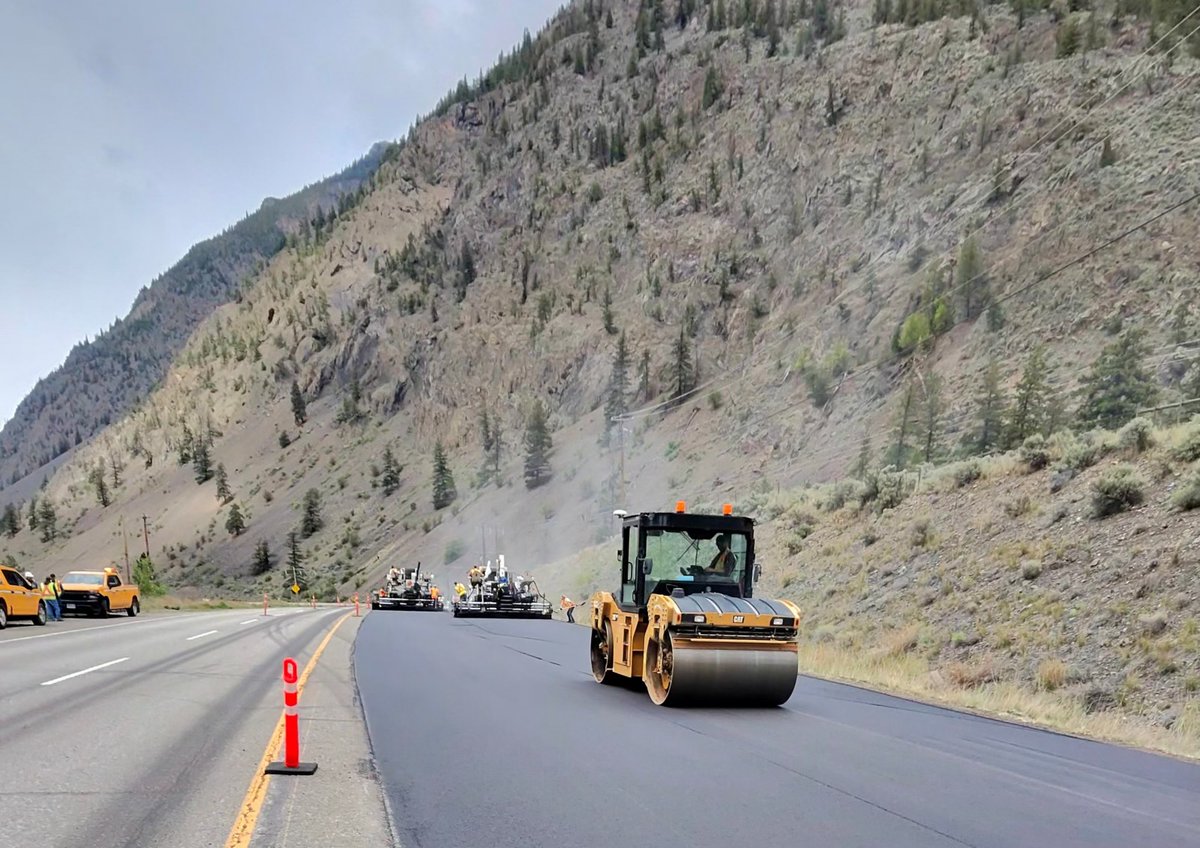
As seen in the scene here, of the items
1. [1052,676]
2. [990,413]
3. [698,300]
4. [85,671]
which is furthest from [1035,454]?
[698,300]

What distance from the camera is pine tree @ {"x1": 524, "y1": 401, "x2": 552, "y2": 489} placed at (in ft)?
216

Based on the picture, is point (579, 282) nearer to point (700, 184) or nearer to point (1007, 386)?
point (700, 184)

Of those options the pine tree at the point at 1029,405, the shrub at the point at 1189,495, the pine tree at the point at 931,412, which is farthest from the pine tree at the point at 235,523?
the shrub at the point at 1189,495

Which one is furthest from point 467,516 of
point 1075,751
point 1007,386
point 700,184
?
point 1075,751

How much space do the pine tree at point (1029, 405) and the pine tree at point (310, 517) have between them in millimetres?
67444

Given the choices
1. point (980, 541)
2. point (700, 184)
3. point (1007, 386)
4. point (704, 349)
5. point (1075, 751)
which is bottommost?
point (1075, 751)

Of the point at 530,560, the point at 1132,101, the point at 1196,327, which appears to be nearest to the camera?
the point at 1196,327

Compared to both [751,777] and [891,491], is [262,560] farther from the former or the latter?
[751,777]

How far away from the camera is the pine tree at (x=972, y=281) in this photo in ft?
138

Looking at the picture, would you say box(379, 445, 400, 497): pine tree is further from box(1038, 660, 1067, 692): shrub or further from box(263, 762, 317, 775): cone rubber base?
box(263, 762, 317, 775): cone rubber base

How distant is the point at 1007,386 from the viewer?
35.4 meters

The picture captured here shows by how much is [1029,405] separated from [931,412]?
4.59 metres

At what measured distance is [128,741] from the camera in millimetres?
8523

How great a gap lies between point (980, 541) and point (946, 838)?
14861mm
